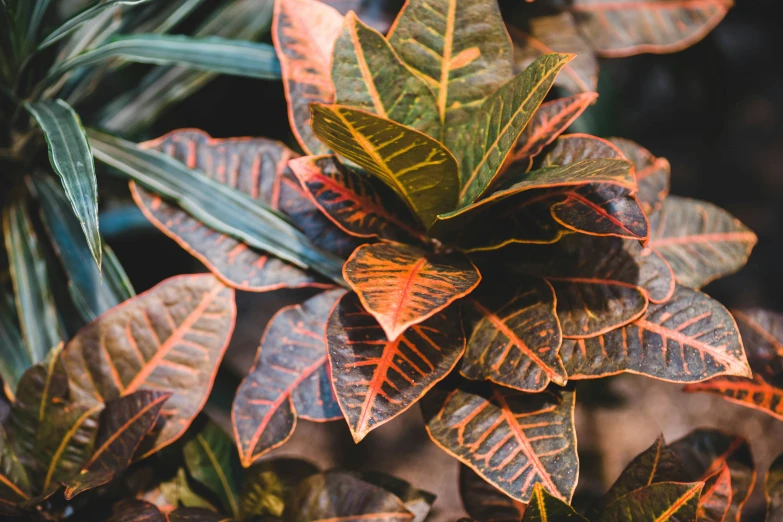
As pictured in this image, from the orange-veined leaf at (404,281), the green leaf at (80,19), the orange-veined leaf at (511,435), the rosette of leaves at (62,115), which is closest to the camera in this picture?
the orange-veined leaf at (404,281)

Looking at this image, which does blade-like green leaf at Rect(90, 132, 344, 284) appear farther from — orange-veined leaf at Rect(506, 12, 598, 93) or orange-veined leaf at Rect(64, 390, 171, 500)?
orange-veined leaf at Rect(506, 12, 598, 93)

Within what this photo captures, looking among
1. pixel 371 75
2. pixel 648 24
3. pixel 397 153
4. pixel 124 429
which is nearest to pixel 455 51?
pixel 371 75

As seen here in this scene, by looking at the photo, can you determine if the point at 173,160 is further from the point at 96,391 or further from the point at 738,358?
the point at 738,358

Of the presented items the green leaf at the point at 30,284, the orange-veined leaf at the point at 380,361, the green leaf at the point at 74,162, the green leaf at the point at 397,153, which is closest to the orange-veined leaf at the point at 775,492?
the orange-veined leaf at the point at 380,361

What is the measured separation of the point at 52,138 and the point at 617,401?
1134 millimetres

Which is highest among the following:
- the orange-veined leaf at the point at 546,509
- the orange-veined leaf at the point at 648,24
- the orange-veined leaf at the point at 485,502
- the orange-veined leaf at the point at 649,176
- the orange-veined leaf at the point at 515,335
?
the orange-veined leaf at the point at 648,24

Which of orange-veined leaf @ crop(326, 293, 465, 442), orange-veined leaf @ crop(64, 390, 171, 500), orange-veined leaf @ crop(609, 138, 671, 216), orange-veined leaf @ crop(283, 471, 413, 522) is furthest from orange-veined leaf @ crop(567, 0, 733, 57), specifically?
orange-veined leaf @ crop(64, 390, 171, 500)

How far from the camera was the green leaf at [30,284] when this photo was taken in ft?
3.26

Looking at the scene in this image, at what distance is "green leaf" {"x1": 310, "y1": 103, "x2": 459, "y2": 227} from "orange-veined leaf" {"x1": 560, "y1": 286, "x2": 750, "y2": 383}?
10.9 inches

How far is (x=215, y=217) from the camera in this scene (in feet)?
3.03

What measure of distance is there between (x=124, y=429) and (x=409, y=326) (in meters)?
0.43

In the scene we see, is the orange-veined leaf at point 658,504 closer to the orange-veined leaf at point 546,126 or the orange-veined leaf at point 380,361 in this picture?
the orange-veined leaf at point 380,361

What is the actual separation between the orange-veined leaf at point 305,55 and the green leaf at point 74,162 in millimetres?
294

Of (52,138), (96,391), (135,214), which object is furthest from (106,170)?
(96,391)
